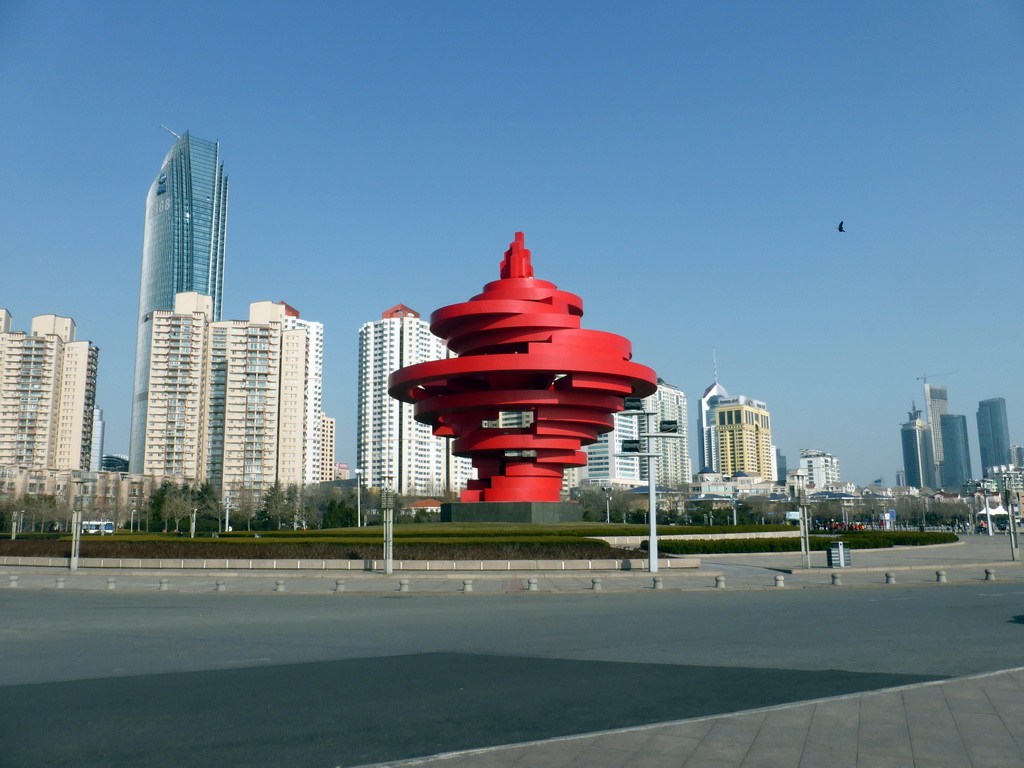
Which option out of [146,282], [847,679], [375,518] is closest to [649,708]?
[847,679]

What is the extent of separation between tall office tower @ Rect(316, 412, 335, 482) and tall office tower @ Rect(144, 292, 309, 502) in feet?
219

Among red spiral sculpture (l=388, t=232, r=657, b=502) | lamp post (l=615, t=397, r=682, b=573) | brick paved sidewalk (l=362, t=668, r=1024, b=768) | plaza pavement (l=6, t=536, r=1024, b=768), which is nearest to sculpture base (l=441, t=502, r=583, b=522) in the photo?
red spiral sculpture (l=388, t=232, r=657, b=502)

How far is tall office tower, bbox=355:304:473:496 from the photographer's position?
522ft

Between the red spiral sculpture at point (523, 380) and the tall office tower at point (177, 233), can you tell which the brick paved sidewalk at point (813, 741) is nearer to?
the red spiral sculpture at point (523, 380)

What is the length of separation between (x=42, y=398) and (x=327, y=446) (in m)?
80.4

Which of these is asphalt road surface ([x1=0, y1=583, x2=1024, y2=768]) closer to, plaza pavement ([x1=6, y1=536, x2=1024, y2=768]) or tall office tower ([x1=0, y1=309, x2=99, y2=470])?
plaza pavement ([x1=6, y1=536, x2=1024, y2=768])

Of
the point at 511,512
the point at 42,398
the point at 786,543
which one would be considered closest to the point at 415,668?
the point at 786,543

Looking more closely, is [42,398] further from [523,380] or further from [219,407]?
[523,380]

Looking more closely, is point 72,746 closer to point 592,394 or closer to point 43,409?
point 592,394

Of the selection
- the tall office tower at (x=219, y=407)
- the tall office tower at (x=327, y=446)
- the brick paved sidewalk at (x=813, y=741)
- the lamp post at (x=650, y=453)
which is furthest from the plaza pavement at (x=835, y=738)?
the tall office tower at (x=327, y=446)

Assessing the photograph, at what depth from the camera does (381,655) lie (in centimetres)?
1223

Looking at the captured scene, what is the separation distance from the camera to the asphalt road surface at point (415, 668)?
7648 mm

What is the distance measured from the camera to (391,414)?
6403 inches

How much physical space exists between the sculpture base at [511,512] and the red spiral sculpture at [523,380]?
869 millimetres
